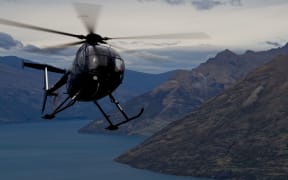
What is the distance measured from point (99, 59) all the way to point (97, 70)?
3.12ft

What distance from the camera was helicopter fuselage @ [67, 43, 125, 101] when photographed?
150ft

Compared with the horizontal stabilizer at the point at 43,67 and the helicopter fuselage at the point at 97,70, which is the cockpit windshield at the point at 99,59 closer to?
the helicopter fuselage at the point at 97,70

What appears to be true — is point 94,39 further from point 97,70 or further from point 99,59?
point 97,70

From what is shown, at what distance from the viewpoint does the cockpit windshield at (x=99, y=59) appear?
45.6 meters

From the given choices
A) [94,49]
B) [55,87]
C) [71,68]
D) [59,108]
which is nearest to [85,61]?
[94,49]

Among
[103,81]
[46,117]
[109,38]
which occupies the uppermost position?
[109,38]

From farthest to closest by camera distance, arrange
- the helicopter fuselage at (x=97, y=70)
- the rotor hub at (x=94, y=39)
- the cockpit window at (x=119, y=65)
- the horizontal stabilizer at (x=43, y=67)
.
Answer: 1. the horizontal stabilizer at (x=43, y=67)
2. the rotor hub at (x=94, y=39)
3. the cockpit window at (x=119, y=65)
4. the helicopter fuselage at (x=97, y=70)

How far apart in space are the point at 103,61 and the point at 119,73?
2052 millimetres

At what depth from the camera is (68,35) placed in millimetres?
44062

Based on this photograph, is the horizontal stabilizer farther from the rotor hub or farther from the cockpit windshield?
the cockpit windshield

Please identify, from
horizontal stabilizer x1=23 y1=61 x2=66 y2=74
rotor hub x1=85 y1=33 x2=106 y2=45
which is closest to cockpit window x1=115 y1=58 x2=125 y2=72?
rotor hub x1=85 y1=33 x2=106 y2=45

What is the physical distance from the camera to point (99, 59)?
4553cm

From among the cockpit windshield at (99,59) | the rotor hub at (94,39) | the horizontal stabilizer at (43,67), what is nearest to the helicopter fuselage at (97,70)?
the cockpit windshield at (99,59)

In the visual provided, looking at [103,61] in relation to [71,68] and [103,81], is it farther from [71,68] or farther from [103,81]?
[71,68]
